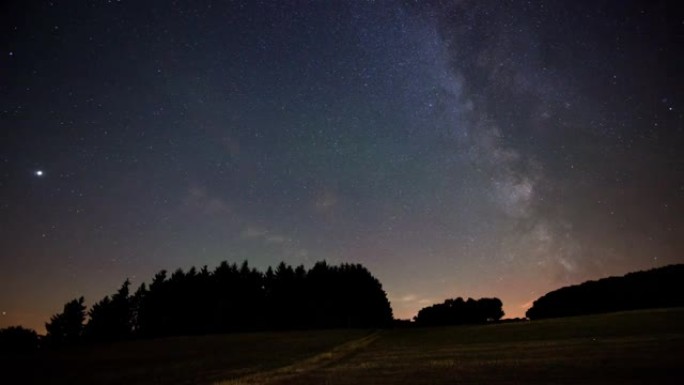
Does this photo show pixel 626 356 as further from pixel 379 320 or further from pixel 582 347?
pixel 379 320

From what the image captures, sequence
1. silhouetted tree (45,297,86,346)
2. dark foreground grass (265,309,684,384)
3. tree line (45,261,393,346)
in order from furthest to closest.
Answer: silhouetted tree (45,297,86,346) → tree line (45,261,393,346) → dark foreground grass (265,309,684,384)

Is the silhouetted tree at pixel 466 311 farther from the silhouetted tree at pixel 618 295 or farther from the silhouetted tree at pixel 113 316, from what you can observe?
the silhouetted tree at pixel 113 316

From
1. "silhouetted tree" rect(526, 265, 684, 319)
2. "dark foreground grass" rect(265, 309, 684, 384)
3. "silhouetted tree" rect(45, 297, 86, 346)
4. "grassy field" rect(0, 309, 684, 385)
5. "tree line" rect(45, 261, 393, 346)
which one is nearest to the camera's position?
"dark foreground grass" rect(265, 309, 684, 384)

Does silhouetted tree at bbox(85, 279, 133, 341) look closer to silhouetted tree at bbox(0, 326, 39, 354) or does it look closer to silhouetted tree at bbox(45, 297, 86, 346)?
silhouetted tree at bbox(45, 297, 86, 346)

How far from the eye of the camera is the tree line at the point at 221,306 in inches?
3777

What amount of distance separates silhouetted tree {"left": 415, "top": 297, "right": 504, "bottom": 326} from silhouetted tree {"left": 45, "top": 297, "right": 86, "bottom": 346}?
90041 mm

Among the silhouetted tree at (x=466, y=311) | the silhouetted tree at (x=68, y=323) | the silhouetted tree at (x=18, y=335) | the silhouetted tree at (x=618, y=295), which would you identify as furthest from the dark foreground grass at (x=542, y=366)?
the silhouetted tree at (x=18, y=335)

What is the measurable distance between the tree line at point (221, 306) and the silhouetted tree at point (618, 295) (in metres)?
43.6

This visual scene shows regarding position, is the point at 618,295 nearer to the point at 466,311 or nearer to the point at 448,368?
the point at 466,311

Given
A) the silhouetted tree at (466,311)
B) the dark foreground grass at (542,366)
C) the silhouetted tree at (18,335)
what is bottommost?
the silhouetted tree at (18,335)

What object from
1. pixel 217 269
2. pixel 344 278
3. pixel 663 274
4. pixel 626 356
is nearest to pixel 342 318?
pixel 344 278

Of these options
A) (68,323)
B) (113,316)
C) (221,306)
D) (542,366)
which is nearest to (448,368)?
(542,366)

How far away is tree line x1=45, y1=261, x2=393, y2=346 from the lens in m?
95.9

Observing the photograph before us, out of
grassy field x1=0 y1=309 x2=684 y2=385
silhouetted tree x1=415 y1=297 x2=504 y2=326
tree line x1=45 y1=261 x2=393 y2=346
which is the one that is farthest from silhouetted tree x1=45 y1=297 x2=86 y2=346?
silhouetted tree x1=415 y1=297 x2=504 y2=326
